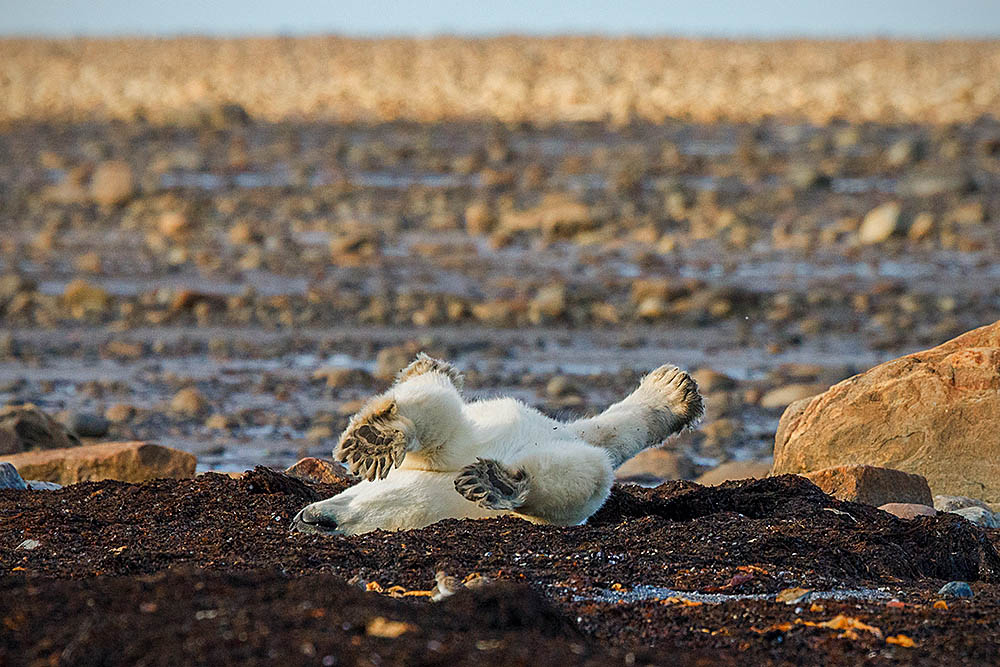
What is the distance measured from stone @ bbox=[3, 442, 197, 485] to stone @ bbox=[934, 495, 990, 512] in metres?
3.34

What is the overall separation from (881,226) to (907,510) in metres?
9.05

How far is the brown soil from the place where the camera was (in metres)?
3.09

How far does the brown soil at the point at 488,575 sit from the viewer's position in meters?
3.09

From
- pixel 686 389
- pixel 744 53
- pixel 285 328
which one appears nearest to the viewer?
pixel 686 389

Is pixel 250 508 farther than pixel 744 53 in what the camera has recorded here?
No

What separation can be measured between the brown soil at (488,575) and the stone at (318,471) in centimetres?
50

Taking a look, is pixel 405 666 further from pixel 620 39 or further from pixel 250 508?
pixel 620 39

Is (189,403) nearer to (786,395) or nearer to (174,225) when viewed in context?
(786,395)

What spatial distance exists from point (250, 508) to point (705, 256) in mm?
8942

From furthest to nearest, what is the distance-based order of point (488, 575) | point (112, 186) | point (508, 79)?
point (508, 79) → point (112, 186) → point (488, 575)

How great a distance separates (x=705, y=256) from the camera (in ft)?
44.8

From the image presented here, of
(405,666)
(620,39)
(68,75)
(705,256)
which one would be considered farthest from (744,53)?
(405,666)

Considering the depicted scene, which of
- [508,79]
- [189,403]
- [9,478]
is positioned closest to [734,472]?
[9,478]

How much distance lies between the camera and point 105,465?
6.50 m
